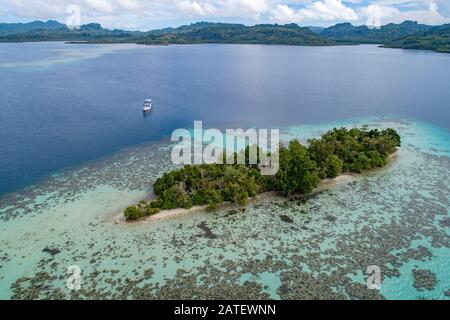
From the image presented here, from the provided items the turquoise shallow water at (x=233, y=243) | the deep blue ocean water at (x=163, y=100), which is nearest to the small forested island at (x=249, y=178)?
the turquoise shallow water at (x=233, y=243)

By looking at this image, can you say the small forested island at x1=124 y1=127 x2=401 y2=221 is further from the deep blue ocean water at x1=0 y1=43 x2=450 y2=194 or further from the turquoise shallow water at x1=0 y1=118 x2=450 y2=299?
the deep blue ocean water at x1=0 y1=43 x2=450 y2=194

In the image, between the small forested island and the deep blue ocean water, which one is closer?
the small forested island

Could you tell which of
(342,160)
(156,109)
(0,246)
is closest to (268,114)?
(156,109)

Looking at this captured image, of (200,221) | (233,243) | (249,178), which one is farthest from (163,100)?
(233,243)

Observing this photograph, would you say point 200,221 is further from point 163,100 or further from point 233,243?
point 163,100

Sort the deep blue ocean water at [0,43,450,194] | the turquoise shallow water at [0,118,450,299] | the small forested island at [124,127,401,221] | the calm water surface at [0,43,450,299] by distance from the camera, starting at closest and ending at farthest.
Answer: the turquoise shallow water at [0,118,450,299]
the calm water surface at [0,43,450,299]
the small forested island at [124,127,401,221]
the deep blue ocean water at [0,43,450,194]

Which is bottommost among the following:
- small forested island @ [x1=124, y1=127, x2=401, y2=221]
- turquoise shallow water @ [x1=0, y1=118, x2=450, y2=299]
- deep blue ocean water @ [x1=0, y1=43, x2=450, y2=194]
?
turquoise shallow water @ [x1=0, y1=118, x2=450, y2=299]

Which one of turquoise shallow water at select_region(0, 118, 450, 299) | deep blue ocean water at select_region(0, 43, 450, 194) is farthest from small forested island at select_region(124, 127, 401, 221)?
deep blue ocean water at select_region(0, 43, 450, 194)

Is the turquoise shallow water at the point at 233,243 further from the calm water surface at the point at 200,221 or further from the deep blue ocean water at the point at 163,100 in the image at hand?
the deep blue ocean water at the point at 163,100
